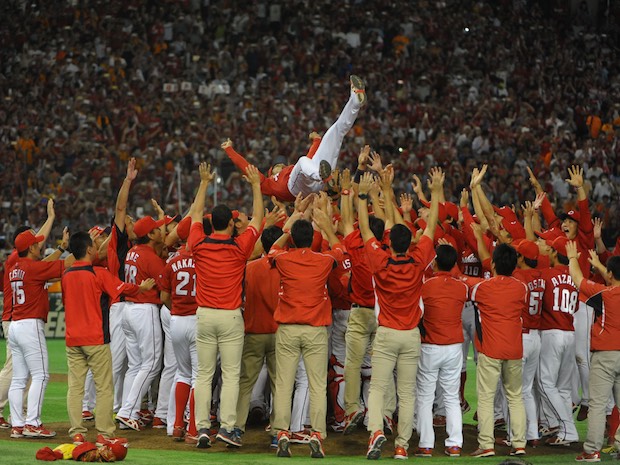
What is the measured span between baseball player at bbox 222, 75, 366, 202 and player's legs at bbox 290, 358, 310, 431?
6.45 ft

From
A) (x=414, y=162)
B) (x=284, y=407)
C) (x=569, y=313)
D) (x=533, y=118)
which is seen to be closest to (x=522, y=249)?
(x=569, y=313)

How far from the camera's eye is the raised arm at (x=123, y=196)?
1053 cm

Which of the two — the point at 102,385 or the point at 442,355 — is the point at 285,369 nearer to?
the point at 442,355

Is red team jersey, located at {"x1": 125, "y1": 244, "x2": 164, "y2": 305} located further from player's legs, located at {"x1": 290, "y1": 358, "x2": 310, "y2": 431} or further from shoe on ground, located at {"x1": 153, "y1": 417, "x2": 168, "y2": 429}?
player's legs, located at {"x1": 290, "y1": 358, "x2": 310, "y2": 431}

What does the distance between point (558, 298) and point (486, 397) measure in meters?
1.61

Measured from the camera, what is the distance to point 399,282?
1005cm

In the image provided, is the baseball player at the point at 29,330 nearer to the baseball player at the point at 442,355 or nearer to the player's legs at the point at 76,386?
the player's legs at the point at 76,386

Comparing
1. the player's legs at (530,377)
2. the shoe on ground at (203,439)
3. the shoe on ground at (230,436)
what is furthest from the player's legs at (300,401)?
the player's legs at (530,377)

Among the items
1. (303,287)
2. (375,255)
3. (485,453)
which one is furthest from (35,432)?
(485,453)

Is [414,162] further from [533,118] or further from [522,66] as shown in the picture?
[522,66]

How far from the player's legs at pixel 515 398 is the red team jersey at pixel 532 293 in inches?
27.3

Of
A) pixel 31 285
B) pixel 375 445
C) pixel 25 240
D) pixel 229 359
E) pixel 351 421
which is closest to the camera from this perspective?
pixel 375 445

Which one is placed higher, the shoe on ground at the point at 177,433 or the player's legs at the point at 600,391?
the player's legs at the point at 600,391

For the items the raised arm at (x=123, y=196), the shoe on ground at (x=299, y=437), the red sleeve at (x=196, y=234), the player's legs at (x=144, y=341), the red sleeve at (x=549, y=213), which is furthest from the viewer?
the red sleeve at (x=549, y=213)
